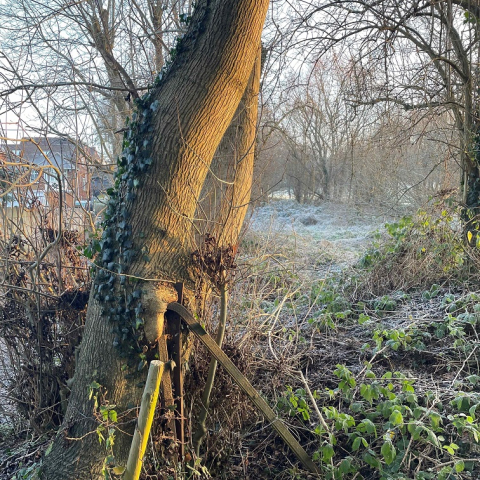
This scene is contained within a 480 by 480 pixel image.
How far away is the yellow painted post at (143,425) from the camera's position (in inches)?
93.4

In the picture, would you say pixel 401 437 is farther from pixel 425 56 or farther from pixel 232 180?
pixel 425 56

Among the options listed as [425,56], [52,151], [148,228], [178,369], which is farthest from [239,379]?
[425,56]

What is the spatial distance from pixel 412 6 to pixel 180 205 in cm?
471

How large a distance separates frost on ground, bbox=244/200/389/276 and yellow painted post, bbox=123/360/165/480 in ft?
12.6

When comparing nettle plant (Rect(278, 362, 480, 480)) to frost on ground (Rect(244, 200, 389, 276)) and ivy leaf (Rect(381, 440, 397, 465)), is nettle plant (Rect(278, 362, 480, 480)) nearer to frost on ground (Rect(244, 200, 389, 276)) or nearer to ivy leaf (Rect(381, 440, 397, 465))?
ivy leaf (Rect(381, 440, 397, 465))

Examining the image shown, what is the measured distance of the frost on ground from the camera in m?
8.35

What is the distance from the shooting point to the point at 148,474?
2.92 metres

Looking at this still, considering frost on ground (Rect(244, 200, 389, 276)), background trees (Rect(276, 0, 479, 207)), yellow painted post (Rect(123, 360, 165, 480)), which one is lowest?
yellow painted post (Rect(123, 360, 165, 480))

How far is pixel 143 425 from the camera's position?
→ 245 cm

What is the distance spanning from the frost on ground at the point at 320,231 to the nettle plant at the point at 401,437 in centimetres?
304

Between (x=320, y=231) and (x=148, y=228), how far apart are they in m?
11.6

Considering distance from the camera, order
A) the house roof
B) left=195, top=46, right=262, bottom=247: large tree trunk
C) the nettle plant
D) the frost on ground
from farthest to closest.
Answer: the frost on ground < the house roof < left=195, top=46, right=262, bottom=247: large tree trunk < the nettle plant

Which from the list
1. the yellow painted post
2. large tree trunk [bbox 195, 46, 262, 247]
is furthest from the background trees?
the yellow painted post

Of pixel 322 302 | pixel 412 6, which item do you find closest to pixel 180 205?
pixel 322 302
